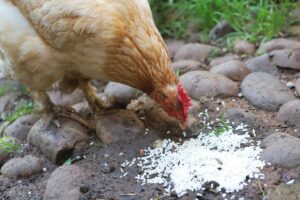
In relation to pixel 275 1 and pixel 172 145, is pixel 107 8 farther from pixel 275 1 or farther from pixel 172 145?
pixel 275 1

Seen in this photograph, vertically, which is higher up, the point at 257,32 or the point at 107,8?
the point at 107,8

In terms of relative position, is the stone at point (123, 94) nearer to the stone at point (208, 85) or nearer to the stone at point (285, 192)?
the stone at point (208, 85)

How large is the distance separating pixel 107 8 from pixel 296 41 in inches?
79.6

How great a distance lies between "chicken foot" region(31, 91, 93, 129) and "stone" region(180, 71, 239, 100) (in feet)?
2.60

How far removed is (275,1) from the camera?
15.8ft

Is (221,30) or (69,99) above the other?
(221,30)

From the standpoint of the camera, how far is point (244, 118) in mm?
3119

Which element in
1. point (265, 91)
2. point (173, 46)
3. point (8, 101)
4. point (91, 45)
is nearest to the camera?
point (91, 45)

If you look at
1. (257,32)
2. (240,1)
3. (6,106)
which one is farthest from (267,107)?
(6,106)

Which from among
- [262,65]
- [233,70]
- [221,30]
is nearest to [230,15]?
[221,30]

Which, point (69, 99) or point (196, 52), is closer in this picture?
point (69, 99)

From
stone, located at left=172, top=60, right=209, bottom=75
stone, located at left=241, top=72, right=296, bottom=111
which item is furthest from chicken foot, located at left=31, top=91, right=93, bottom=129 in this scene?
stone, located at left=241, top=72, right=296, bottom=111

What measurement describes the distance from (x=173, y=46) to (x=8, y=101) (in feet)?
5.71

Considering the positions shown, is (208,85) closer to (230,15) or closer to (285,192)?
(285,192)
